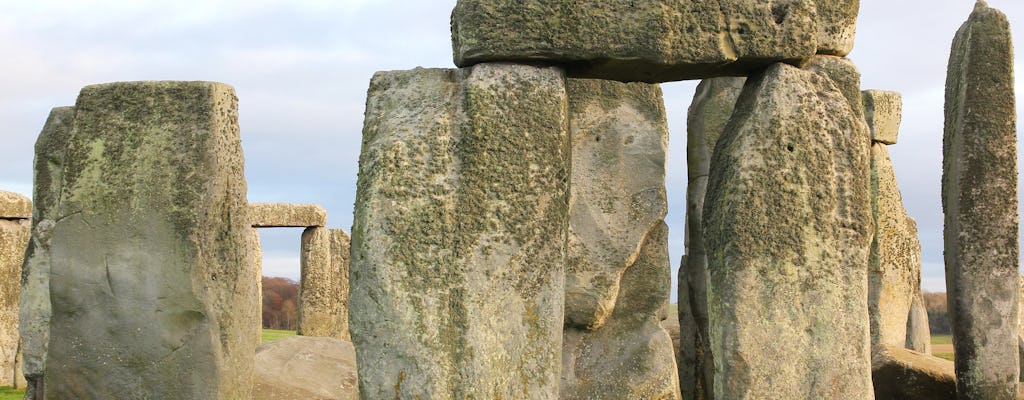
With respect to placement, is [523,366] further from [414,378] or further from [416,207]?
[416,207]

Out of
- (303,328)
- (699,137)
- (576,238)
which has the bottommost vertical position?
(303,328)

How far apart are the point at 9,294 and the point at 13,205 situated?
0.82 m

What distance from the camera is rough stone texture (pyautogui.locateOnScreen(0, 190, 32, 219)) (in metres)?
11.6

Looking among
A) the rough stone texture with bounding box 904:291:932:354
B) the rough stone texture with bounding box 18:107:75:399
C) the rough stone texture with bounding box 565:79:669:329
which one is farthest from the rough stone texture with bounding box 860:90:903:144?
the rough stone texture with bounding box 18:107:75:399

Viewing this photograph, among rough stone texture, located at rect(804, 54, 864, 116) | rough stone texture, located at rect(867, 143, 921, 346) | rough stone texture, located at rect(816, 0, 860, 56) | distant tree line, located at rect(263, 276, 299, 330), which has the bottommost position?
distant tree line, located at rect(263, 276, 299, 330)

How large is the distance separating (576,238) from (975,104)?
2646 millimetres

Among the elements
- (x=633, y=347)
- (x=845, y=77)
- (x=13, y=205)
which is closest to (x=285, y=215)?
(x=13, y=205)

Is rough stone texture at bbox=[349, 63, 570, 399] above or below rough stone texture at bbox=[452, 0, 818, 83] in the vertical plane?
below

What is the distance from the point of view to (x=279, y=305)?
21.2 meters

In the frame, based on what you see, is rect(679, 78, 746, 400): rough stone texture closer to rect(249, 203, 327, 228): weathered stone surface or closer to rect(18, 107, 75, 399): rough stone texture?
rect(18, 107, 75, 399): rough stone texture

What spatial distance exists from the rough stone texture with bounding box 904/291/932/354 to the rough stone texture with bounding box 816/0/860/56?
5.49 metres

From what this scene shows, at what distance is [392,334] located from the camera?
191 inches

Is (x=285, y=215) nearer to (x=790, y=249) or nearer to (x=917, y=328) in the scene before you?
(x=917, y=328)

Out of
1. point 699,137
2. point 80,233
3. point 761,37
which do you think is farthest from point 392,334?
point 699,137
